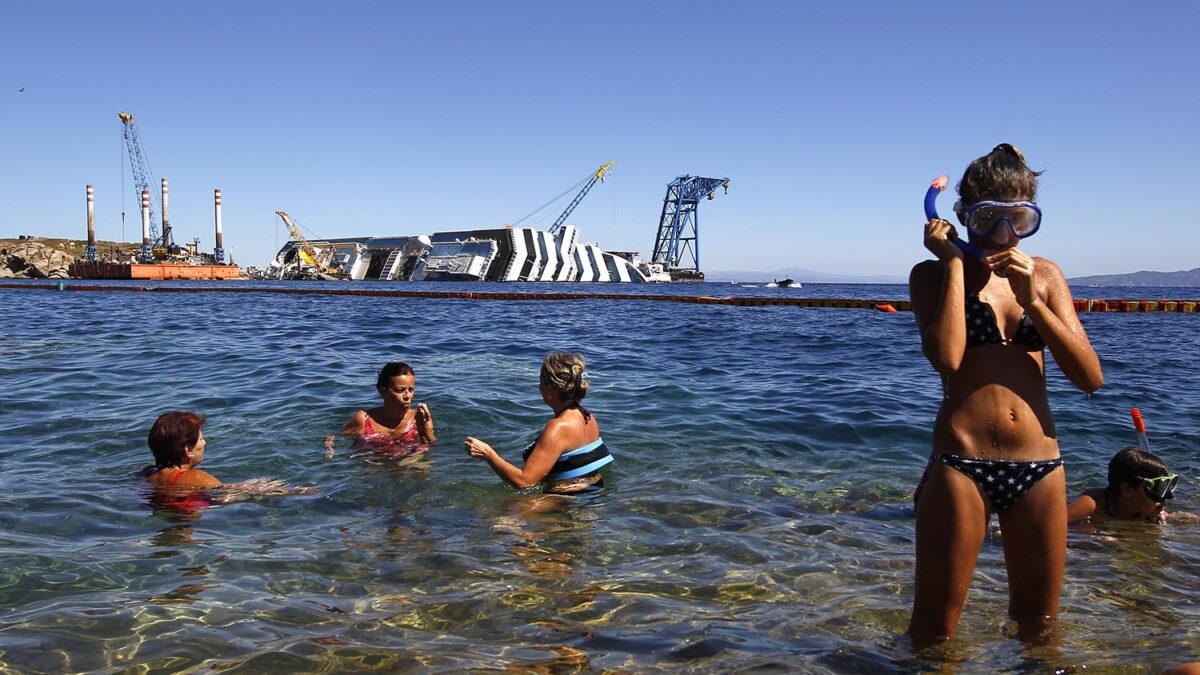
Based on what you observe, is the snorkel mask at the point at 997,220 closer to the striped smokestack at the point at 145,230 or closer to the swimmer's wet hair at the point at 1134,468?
the swimmer's wet hair at the point at 1134,468

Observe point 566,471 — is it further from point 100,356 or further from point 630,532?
point 100,356

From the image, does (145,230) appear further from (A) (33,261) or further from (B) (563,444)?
(B) (563,444)

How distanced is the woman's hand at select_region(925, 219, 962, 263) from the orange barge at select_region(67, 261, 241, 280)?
301 ft

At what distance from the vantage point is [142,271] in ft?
270

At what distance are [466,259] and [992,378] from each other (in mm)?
82489

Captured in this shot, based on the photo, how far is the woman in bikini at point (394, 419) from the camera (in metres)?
6.75

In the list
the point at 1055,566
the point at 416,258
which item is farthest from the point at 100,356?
the point at 416,258

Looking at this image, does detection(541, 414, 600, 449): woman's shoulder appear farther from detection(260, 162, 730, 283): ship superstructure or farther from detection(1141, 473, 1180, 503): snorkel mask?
detection(260, 162, 730, 283): ship superstructure

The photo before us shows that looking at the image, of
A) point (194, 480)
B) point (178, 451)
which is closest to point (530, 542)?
point (194, 480)

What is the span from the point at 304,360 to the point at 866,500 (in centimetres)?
974

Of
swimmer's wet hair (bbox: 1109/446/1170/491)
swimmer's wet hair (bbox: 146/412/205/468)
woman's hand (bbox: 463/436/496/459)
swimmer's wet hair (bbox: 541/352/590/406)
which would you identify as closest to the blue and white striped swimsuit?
swimmer's wet hair (bbox: 541/352/590/406)

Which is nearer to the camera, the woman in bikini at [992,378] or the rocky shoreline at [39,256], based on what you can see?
the woman in bikini at [992,378]

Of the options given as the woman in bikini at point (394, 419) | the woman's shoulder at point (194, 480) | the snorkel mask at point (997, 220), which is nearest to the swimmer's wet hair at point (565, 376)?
the woman in bikini at point (394, 419)

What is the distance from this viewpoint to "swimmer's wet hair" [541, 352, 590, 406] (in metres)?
5.23
